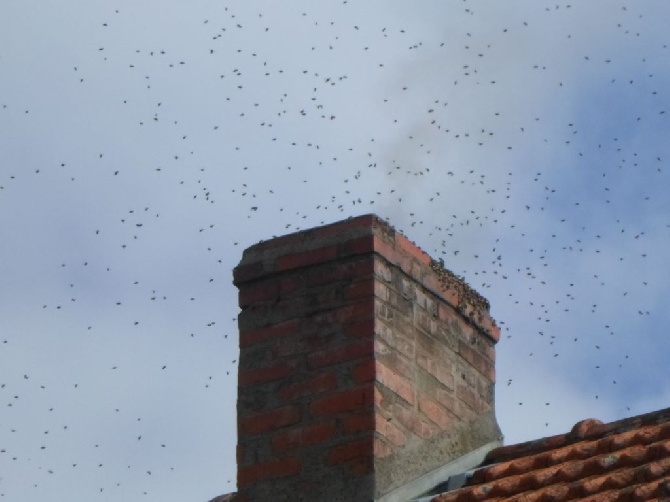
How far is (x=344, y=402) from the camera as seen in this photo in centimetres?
880

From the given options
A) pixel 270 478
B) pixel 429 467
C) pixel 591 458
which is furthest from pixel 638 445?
pixel 270 478

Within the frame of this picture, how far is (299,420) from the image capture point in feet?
29.2

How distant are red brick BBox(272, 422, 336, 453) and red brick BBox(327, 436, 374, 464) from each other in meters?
0.10

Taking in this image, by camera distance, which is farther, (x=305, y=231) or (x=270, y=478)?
(x=305, y=231)

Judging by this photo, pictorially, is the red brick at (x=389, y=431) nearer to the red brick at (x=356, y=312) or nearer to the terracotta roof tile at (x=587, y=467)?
the terracotta roof tile at (x=587, y=467)

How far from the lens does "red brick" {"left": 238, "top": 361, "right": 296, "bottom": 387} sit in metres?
9.09

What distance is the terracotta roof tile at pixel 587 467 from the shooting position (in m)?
7.79

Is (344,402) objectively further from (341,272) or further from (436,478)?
(341,272)

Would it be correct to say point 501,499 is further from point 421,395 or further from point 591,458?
point 421,395

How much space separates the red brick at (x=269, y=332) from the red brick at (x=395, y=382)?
0.60m

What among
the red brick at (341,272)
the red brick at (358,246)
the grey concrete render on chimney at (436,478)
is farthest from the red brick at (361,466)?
the red brick at (358,246)

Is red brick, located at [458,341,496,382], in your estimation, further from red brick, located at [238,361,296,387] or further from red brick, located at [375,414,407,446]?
red brick, located at [238,361,296,387]

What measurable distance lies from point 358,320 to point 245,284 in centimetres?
82

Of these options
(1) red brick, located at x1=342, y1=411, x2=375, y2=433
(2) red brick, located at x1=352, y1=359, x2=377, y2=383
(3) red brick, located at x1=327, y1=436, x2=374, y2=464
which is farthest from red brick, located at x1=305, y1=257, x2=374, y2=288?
(3) red brick, located at x1=327, y1=436, x2=374, y2=464
